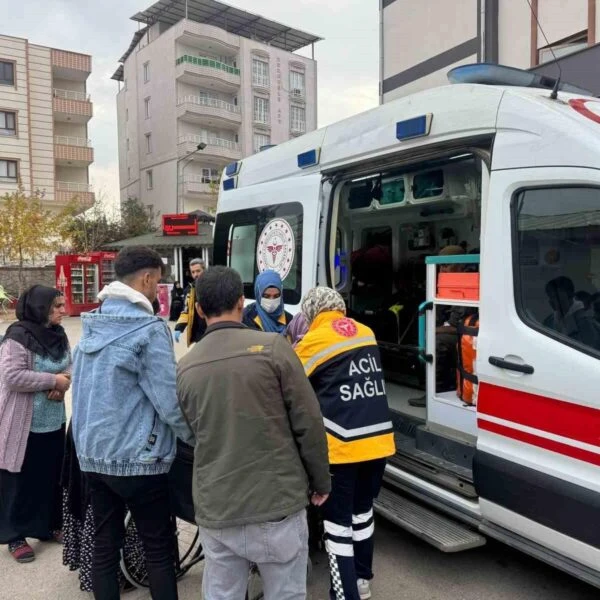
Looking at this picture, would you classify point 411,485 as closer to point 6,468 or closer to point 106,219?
point 6,468

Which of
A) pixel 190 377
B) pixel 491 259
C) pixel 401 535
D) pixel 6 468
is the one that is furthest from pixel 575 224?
pixel 6 468

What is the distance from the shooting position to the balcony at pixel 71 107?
112 ft

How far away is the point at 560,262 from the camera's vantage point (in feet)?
8.91

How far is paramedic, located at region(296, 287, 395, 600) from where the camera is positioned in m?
2.83

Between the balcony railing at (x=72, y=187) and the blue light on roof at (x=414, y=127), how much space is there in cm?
3341

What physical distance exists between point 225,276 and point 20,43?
3565cm

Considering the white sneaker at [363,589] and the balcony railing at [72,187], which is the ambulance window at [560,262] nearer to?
the white sneaker at [363,589]

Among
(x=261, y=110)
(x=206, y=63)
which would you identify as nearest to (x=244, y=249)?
(x=206, y=63)

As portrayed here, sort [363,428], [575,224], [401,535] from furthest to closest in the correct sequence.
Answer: [401,535]
[363,428]
[575,224]

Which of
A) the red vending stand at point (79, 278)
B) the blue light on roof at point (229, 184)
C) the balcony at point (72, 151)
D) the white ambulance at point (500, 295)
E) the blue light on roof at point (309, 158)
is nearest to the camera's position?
the white ambulance at point (500, 295)

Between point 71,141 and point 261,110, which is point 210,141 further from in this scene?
point 71,141

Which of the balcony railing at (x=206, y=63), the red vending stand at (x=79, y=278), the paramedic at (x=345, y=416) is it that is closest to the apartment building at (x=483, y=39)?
Result: the paramedic at (x=345, y=416)

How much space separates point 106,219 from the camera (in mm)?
35594

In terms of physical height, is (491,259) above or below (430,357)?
above
